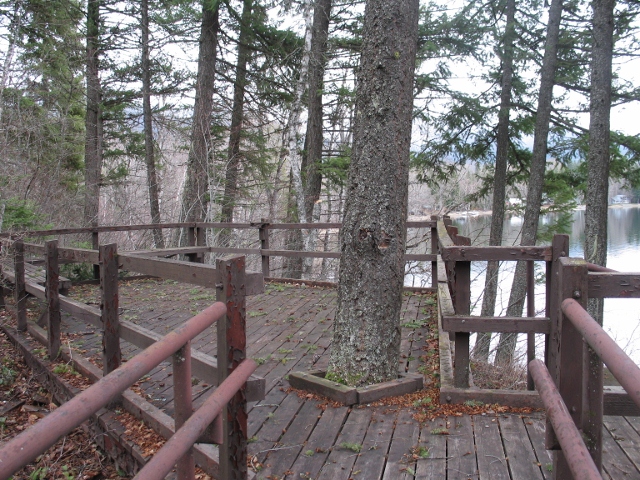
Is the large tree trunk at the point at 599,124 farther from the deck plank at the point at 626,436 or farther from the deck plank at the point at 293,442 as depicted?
the deck plank at the point at 293,442

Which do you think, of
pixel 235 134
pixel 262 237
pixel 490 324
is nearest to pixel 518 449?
pixel 490 324

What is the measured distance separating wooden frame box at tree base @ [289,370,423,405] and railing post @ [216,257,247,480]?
1.52 m

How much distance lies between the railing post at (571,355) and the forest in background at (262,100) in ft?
35.7

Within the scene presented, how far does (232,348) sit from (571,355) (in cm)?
152

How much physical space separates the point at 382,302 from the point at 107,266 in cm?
216

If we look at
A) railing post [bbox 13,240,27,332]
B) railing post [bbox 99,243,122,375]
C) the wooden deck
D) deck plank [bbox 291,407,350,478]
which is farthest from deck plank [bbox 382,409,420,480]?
railing post [bbox 13,240,27,332]

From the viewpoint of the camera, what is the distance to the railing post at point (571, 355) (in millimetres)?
1822

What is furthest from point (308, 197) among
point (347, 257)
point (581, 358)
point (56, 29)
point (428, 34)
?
point (581, 358)

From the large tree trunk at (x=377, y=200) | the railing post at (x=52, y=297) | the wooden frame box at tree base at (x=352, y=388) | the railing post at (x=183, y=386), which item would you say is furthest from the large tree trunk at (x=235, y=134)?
the railing post at (x=183, y=386)

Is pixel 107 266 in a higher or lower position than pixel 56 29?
lower

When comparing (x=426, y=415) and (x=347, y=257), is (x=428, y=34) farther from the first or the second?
(x=426, y=415)

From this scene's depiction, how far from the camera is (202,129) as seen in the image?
13.7 meters

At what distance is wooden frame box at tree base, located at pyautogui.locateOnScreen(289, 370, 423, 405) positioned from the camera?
155 inches

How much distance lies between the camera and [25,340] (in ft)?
19.1
